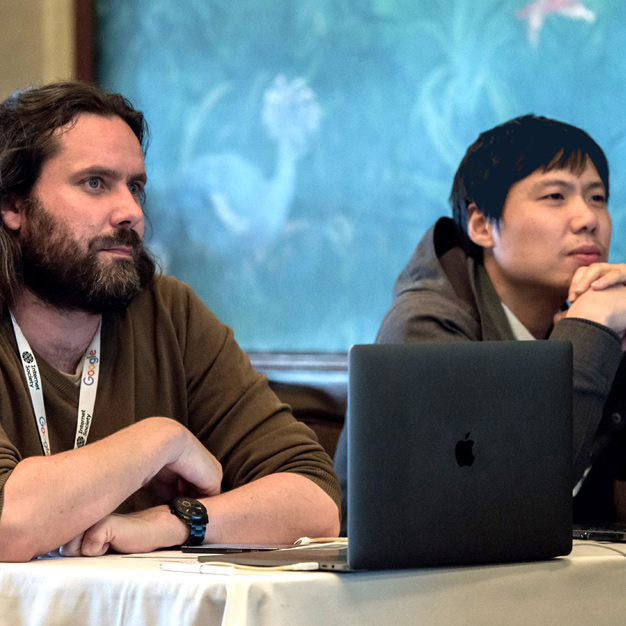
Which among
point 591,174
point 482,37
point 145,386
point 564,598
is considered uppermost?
point 482,37

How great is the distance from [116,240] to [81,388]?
0.26m

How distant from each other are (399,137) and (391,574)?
1.97 meters

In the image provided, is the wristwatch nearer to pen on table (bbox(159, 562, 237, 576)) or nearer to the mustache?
pen on table (bbox(159, 562, 237, 576))

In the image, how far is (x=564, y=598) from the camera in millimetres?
936

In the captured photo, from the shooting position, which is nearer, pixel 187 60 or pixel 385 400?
pixel 385 400

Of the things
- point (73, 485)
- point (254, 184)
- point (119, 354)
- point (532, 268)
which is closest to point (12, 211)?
point (119, 354)

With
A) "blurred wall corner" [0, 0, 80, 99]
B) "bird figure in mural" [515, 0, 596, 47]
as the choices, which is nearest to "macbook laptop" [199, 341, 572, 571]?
"bird figure in mural" [515, 0, 596, 47]

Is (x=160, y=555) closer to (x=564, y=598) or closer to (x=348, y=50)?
(x=564, y=598)

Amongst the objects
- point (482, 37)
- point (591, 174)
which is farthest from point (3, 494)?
point (482, 37)

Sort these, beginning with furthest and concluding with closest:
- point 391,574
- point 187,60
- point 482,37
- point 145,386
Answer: point 187,60, point 482,37, point 145,386, point 391,574

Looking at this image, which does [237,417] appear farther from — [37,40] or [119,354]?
[37,40]

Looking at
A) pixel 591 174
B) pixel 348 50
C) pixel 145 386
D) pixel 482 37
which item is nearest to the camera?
pixel 145 386

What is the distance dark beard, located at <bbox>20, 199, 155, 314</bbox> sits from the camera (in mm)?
1483

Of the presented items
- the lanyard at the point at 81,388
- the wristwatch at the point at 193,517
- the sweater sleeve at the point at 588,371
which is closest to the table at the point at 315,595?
the wristwatch at the point at 193,517
